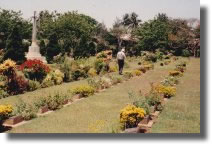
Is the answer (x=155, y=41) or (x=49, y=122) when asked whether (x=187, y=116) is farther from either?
(x=155, y=41)

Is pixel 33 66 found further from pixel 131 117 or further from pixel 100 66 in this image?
pixel 131 117

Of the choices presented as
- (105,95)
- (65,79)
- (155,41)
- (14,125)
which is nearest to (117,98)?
(105,95)

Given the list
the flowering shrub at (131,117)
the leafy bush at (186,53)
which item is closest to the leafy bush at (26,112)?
the flowering shrub at (131,117)

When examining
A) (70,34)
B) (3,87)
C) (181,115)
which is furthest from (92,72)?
(181,115)

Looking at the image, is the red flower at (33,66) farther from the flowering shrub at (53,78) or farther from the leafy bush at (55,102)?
the leafy bush at (55,102)

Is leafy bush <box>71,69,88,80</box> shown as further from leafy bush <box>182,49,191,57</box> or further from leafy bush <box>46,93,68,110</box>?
leafy bush <box>46,93,68,110</box>

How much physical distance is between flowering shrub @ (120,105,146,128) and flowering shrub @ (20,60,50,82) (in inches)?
235

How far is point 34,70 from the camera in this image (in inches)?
471

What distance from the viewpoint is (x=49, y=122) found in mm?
7105

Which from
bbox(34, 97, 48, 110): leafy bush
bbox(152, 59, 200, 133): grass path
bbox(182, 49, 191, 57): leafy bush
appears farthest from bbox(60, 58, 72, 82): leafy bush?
bbox(152, 59, 200, 133): grass path

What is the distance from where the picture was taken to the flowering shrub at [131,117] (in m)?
6.58

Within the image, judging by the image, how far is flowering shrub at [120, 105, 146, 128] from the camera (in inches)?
259

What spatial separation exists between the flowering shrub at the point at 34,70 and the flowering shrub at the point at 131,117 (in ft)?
19.6
